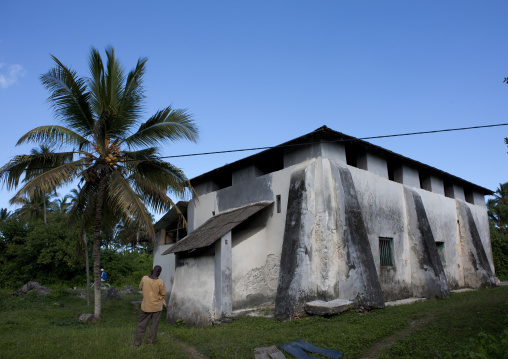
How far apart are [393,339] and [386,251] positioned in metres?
5.70

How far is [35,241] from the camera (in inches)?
1076

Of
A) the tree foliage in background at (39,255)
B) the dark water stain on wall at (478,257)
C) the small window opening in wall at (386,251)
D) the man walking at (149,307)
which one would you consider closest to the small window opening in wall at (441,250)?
the dark water stain on wall at (478,257)

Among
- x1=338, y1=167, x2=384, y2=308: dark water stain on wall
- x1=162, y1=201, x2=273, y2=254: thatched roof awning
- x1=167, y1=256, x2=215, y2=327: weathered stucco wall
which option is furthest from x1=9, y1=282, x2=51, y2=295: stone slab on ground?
x1=338, y1=167, x2=384, y2=308: dark water stain on wall

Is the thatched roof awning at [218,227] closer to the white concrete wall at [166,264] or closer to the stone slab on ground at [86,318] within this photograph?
the stone slab on ground at [86,318]

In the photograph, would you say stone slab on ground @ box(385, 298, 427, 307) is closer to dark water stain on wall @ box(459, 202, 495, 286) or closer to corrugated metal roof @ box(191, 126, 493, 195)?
corrugated metal roof @ box(191, 126, 493, 195)

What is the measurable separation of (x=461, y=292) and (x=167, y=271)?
1208 cm

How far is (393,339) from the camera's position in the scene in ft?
25.8

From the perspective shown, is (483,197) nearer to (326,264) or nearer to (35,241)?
(326,264)

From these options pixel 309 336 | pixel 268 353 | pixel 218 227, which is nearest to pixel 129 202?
pixel 218 227

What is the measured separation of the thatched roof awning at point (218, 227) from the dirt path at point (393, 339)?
17.1 ft

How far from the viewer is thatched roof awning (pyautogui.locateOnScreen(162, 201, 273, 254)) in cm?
1161

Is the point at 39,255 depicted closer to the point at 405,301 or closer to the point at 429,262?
the point at 405,301

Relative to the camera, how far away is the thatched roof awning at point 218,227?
11609mm

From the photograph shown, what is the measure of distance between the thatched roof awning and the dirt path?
17.1ft
